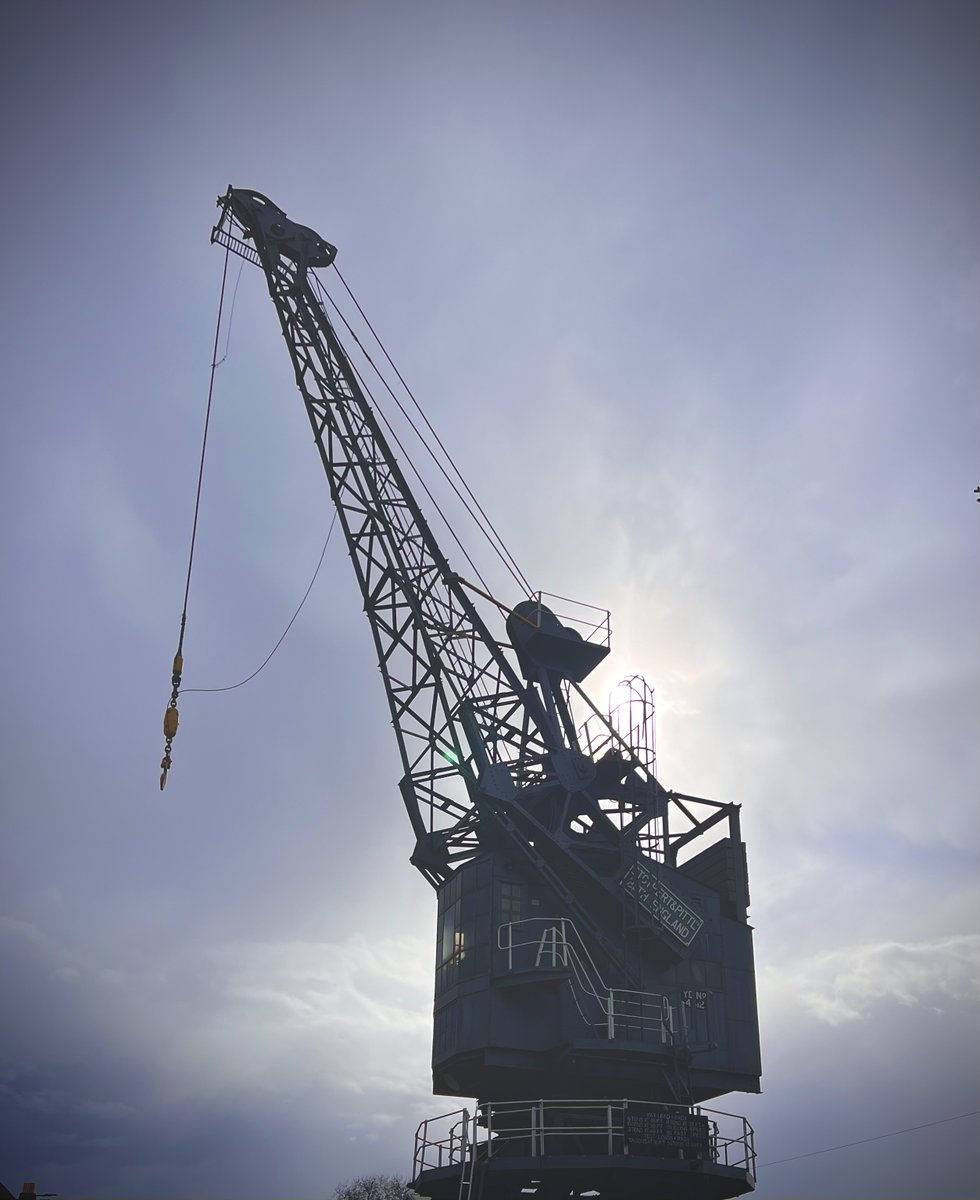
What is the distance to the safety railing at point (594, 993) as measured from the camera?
120 ft

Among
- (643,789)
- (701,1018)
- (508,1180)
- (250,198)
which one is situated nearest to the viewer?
(508,1180)

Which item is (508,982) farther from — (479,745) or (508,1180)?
(479,745)

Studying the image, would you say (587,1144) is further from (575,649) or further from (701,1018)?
(575,649)

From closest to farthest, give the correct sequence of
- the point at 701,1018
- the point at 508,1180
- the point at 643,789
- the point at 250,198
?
1. the point at 508,1180
2. the point at 701,1018
3. the point at 643,789
4. the point at 250,198

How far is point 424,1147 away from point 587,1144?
16.6 ft

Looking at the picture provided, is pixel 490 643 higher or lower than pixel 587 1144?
higher

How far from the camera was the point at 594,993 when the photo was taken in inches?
1442

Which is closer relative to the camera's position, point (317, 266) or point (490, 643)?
point (490, 643)

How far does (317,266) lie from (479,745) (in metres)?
21.0

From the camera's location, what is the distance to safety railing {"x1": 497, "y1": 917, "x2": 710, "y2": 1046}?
1446 inches

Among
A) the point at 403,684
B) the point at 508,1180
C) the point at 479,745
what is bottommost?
the point at 508,1180

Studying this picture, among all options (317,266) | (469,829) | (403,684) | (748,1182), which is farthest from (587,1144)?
(317,266)

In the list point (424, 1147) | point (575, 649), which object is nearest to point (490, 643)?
point (575, 649)

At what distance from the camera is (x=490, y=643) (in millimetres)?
44000
